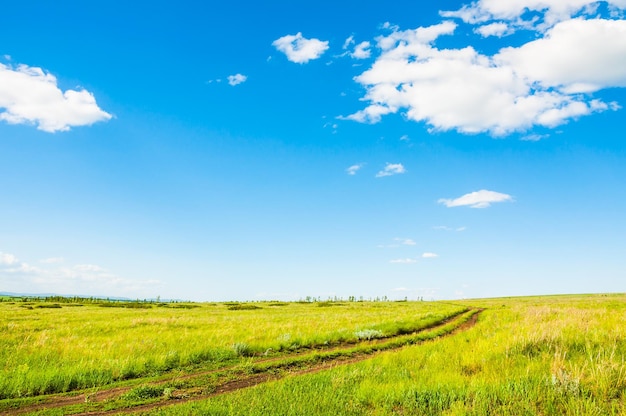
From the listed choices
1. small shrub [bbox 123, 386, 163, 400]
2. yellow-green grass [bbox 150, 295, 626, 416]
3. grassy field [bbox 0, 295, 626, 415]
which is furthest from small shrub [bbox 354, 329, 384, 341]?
small shrub [bbox 123, 386, 163, 400]

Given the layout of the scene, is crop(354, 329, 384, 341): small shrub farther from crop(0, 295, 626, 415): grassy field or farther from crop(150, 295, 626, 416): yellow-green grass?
crop(150, 295, 626, 416): yellow-green grass

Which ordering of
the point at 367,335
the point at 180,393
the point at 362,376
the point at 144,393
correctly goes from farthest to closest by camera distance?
the point at 367,335 < the point at 362,376 < the point at 180,393 < the point at 144,393

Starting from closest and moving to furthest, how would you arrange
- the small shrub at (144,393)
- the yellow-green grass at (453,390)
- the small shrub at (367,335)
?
the yellow-green grass at (453,390) → the small shrub at (144,393) → the small shrub at (367,335)

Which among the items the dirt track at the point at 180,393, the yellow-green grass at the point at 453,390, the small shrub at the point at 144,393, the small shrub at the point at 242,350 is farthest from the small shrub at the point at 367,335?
the small shrub at the point at 144,393

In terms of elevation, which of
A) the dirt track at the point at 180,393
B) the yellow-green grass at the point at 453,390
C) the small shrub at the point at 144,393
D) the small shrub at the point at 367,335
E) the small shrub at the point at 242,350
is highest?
the yellow-green grass at the point at 453,390

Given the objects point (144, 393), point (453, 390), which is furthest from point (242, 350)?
point (453, 390)

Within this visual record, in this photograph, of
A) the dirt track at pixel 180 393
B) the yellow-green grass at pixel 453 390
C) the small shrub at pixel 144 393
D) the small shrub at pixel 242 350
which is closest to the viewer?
the yellow-green grass at pixel 453 390

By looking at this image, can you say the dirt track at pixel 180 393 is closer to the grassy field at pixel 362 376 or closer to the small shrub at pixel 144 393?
the grassy field at pixel 362 376

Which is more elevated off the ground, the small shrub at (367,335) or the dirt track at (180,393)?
the dirt track at (180,393)

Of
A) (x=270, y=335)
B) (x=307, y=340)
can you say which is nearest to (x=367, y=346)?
(x=307, y=340)

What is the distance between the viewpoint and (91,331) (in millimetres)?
22641

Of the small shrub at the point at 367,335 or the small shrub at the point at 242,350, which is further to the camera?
the small shrub at the point at 367,335

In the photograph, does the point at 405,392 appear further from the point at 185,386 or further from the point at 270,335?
the point at 270,335

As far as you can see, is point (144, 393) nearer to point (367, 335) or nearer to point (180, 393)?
point (180, 393)
